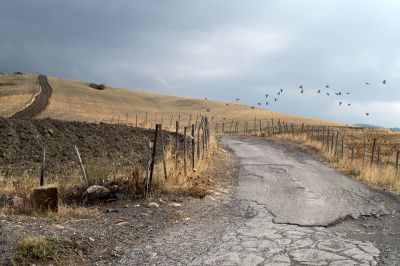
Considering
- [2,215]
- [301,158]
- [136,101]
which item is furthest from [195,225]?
[136,101]

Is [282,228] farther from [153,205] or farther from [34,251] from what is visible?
[34,251]

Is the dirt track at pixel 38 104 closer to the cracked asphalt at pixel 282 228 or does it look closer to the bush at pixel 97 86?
the bush at pixel 97 86

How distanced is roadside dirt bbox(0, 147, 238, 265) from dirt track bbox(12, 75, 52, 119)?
29605 mm

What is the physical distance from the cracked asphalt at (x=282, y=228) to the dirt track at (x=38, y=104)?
29.2m

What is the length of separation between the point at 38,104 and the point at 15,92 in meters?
11.3

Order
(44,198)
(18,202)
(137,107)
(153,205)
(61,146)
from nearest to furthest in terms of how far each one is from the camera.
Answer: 1. (44,198)
2. (18,202)
3. (153,205)
4. (61,146)
5. (137,107)

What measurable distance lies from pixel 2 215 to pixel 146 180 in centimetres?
377

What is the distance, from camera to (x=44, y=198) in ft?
30.1

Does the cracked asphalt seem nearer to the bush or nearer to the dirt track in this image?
the dirt track

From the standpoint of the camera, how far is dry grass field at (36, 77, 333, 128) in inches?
2520

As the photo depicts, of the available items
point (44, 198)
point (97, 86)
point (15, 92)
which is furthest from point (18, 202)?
point (97, 86)

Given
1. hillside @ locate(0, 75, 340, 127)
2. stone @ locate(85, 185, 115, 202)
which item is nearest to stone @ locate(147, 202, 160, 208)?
stone @ locate(85, 185, 115, 202)

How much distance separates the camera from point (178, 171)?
13.1 meters

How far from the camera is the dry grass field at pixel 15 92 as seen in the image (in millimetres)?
55838
